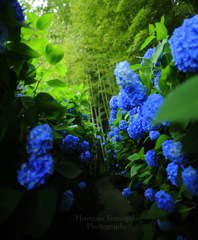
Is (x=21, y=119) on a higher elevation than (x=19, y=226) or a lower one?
higher

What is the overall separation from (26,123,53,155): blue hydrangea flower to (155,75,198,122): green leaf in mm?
373

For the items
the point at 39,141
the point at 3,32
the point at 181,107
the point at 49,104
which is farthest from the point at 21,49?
the point at 181,107

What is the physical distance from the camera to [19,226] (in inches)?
15.8

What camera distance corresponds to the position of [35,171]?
17.6 inches

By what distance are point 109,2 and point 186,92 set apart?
149 inches

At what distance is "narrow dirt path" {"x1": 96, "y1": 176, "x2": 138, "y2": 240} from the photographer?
1625 mm

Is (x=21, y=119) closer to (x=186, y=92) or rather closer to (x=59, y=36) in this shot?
(x=186, y=92)

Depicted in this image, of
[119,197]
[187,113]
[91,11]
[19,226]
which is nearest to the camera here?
[187,113]

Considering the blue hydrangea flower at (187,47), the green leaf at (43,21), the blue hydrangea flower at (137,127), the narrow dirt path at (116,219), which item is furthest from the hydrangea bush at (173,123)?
the narrow dirt path at (116,219)

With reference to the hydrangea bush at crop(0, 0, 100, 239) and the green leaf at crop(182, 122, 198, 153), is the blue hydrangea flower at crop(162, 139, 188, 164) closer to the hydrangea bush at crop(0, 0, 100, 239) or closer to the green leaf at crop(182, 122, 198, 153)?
the green leaf at crop(182, 122, 198, 153)

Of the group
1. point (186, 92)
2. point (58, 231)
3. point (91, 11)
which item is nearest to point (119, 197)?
point (58, 231)

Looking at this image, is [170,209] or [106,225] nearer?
[170,209]

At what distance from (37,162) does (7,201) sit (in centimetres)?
12

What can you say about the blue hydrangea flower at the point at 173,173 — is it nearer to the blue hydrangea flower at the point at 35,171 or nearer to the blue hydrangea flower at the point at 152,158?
the blue hydrangea flower at the point at 152,158
